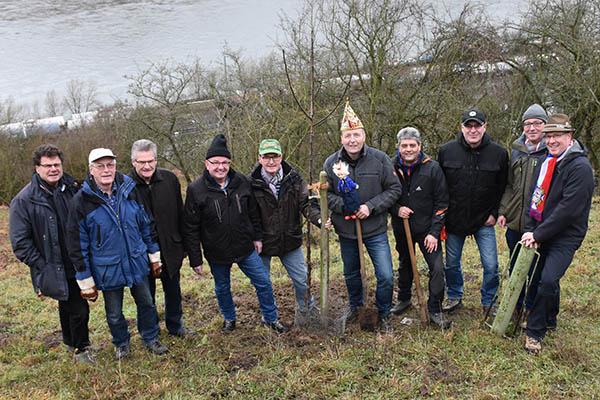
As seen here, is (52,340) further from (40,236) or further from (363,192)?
(363,192)

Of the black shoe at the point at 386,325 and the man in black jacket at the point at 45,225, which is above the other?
the man in black jacket at the point at 45,225

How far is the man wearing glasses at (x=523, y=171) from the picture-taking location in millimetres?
4102

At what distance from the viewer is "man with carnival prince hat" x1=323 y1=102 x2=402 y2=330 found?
4148mm

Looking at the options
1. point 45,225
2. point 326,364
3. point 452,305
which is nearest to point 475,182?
point 452,305

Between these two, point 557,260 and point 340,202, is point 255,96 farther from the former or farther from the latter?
point 557,260

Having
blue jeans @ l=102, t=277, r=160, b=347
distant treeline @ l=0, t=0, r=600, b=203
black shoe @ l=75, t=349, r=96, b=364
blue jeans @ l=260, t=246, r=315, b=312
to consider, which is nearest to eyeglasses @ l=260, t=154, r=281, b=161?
blue jeans @ l=260, t=246, r=315, b=312

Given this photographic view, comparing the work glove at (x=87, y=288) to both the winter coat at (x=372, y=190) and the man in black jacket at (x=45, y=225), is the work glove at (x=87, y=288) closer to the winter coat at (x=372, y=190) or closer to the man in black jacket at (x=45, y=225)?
the man in black jacket at (x=45, y=225)

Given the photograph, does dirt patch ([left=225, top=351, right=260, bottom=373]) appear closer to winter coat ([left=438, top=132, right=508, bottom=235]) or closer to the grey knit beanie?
winter coat ([left=438, top=132, right=508, bottom=235])

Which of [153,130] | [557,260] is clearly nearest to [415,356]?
[557,260]

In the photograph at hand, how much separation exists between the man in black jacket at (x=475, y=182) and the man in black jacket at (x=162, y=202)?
2.65 meters

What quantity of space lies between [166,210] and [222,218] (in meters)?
0.52

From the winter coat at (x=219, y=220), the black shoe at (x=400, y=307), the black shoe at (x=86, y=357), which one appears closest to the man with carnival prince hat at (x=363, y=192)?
the black shoe at (x=400, y=307)

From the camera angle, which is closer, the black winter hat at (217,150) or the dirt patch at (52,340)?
the black winter hat at (217,150)

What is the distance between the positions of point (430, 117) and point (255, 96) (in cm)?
511
